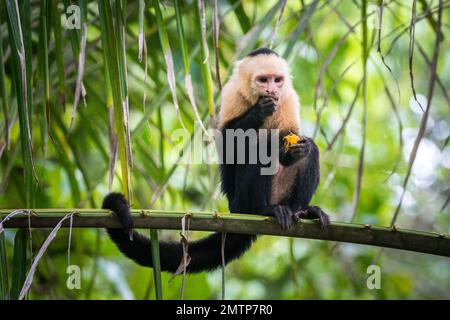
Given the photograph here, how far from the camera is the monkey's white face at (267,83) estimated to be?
11.5 ft

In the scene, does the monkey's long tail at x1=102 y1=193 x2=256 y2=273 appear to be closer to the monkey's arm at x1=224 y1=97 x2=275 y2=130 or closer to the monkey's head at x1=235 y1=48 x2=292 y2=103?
the monkey's arm at x1=224 y1=97 x2=275 y2=130

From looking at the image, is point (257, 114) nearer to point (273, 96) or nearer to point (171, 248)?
point (273, 96)

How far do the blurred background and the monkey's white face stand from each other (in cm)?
24

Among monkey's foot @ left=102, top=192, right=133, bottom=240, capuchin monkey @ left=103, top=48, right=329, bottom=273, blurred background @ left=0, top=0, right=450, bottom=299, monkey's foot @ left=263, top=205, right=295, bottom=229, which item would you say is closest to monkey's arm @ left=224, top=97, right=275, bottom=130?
capuchin monkey @ left=103, top=48, right=329, bottom=273

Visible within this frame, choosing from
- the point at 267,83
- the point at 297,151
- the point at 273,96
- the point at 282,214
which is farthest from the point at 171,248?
the point at 267,83

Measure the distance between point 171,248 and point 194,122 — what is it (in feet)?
1.94

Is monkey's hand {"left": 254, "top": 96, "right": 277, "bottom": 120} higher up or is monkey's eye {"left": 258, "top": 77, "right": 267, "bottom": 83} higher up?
monkey's eye {"left": 258, "top": 77, "right": 267, "bottom": 83}

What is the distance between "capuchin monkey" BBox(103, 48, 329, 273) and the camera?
3133 millimetres

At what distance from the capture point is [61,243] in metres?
3.91

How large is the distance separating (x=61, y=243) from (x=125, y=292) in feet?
1.63

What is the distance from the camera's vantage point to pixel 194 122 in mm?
3002
